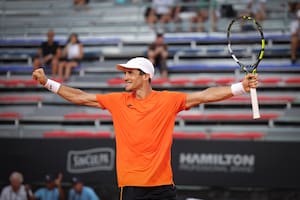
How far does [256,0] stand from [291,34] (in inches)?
55.7

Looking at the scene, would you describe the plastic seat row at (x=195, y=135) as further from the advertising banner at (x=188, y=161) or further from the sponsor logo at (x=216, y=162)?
the sponsor logo at (x=216, y=162)

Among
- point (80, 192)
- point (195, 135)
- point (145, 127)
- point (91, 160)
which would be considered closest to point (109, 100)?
point (145, 127)

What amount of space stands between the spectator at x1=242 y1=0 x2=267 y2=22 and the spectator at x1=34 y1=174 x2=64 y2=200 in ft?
20.0

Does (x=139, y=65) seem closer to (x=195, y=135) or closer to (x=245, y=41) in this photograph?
(x=195, y=135)

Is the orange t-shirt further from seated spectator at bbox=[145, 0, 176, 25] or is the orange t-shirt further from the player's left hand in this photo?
seated spectator at bbox=[145, 0, 176, 25]

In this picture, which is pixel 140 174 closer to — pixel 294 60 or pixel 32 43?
pixel 294 60

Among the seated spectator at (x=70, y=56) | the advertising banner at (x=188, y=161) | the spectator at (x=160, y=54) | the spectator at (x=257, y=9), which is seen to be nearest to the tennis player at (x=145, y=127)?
the advertising banner at (x=188, y=161)

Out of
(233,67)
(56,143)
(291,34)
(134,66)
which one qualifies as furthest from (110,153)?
(134,66)

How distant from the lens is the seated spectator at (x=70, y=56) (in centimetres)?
1752

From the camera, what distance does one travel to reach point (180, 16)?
61.2 ft

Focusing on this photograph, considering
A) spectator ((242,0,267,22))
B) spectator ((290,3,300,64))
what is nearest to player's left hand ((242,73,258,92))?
spectator ((290,3,300,64))

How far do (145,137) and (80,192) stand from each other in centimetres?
705

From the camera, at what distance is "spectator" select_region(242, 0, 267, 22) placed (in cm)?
1745

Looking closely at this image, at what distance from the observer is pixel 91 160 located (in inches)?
567
